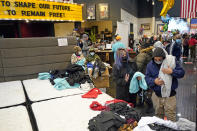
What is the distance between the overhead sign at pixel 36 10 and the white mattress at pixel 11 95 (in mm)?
4210

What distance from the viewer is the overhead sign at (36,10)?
617 centimetres

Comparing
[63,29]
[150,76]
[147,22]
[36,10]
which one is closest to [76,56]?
[150,76]

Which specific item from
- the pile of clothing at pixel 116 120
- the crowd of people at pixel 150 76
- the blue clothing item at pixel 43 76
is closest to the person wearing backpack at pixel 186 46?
the crowd of people at pixel 150 76

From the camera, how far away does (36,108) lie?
7.20 feet

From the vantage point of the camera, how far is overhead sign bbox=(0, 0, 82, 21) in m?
6.17

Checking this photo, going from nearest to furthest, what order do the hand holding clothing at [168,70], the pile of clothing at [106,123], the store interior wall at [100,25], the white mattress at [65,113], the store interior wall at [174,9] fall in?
the pile of clothing at [106,123] < the white mattress at [65,113] < the hand holding clothing at [168,70] < the store interior wall at [100,25] < the store interior wall at [174,9]

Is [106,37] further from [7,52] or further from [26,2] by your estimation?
[7,52]

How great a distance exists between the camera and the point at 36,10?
6.89 m

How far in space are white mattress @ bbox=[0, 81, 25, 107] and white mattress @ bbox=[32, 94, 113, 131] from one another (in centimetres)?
40

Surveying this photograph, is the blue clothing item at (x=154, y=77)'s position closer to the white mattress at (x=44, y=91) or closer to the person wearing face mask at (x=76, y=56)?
the white mattress at (x=44, y=91)

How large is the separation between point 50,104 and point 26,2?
5768mm

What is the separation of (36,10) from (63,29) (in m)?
3.66

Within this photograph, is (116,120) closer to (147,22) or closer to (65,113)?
(65,113)

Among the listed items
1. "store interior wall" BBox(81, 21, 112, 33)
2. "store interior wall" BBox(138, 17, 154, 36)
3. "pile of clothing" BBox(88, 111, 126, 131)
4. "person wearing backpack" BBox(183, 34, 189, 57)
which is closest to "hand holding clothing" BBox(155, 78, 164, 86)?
"pile of clothing" BBox(88, 111, 126, 131)
